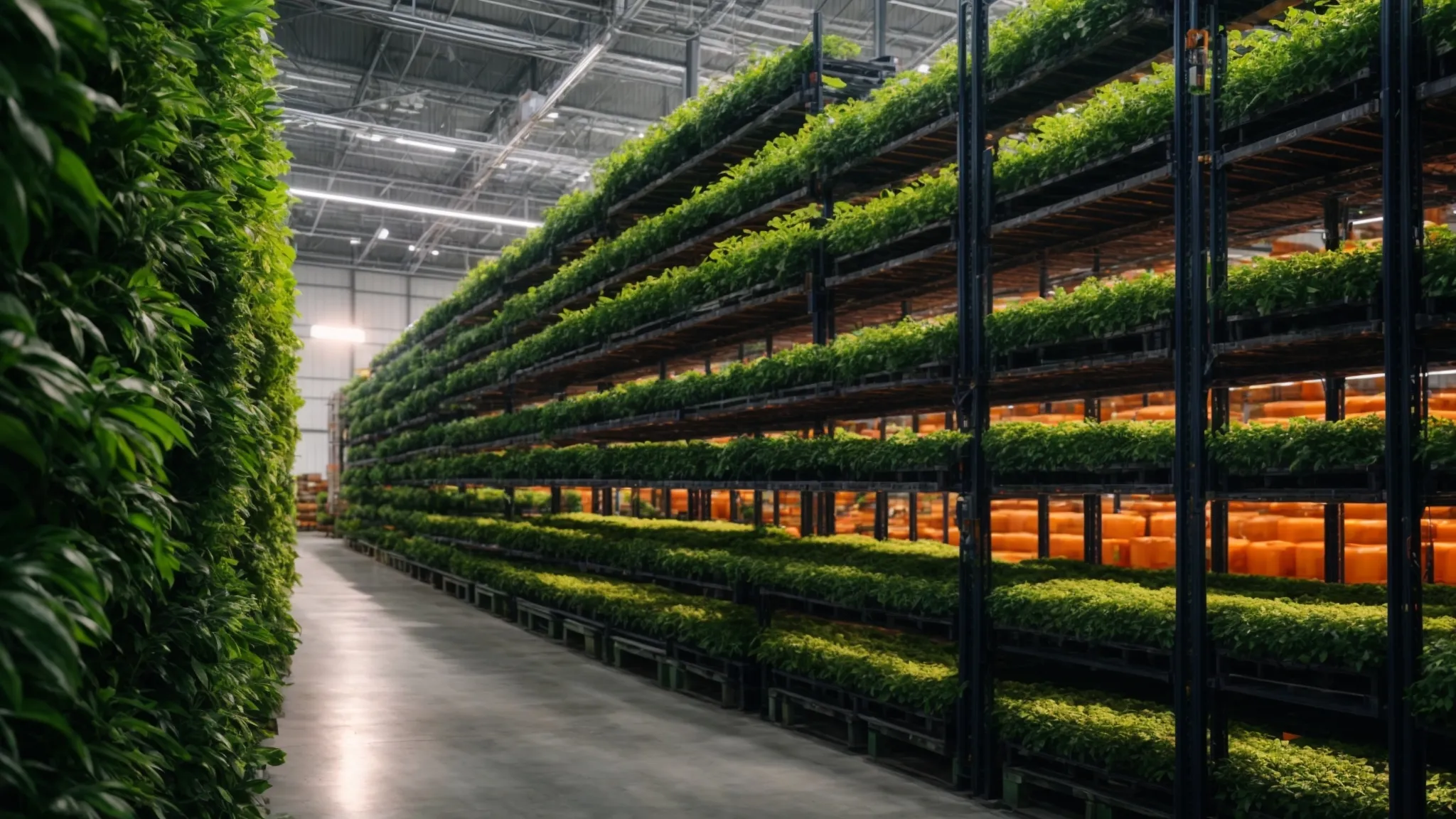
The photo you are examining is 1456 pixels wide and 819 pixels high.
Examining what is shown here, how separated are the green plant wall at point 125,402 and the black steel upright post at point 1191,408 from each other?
4190mm

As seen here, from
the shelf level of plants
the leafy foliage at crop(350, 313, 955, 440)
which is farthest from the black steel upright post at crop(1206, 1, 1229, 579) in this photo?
the shelf level of plants

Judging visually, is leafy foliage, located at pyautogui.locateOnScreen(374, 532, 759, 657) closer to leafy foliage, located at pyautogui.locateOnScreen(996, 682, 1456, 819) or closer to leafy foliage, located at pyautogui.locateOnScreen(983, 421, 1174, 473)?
leafy foliage, located at pyautogui.locateOnScreen(996, 682, 1456, 819)

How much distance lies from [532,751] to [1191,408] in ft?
16.3

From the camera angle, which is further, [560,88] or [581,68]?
[560,88]

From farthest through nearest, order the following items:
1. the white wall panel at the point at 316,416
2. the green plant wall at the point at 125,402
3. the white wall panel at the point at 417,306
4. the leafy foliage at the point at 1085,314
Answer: the white wall panel at the point at 417,306, the white wall panel at the point at 316,416, the leafy foliage at the point at 1085,314, the green plant wall at the point at 125,402

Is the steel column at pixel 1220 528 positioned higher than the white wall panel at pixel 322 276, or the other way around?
the white wall panel at pixel 322 276

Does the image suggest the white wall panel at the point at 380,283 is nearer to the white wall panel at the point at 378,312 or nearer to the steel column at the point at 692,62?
the white wall panel at the point at 378,312

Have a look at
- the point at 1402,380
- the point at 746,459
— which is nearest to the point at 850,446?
the point at 746,459

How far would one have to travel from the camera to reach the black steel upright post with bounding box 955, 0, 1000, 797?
7.25m

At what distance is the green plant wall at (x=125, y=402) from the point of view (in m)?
1.95

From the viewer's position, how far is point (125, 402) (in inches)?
100

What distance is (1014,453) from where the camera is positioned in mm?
6984

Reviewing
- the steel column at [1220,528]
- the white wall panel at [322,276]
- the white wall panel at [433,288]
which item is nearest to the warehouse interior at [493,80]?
the white wall panel at [322,276]

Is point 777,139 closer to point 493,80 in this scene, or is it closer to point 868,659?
point 868,659
